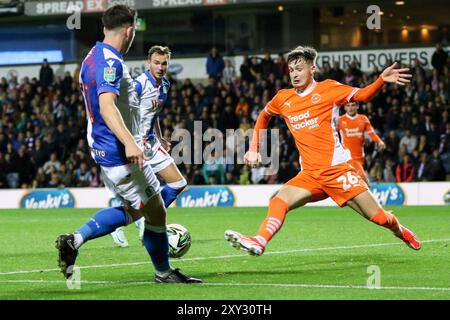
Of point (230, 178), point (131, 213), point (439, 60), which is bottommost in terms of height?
point (230, 178)

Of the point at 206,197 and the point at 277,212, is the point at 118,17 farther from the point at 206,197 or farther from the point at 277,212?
the point at 206,197

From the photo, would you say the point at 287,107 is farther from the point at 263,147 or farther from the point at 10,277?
the point at 263,147

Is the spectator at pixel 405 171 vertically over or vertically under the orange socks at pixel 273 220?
under

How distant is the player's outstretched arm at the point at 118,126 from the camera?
7.74 metres

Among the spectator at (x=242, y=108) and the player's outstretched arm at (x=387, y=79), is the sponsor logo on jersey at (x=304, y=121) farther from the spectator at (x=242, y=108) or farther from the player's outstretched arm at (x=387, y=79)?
the spectator at (x=242, y=108)

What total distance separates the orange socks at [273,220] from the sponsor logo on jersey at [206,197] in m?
15.7

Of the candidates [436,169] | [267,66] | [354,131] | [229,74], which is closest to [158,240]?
[354,131]

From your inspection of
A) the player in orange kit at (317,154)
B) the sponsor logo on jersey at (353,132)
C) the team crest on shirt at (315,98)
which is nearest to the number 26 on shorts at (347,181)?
the player in orange kit at (317,154)

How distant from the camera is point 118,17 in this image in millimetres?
8180

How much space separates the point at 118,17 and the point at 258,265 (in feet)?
11.4

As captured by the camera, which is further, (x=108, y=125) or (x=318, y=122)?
(x=318, y=122)

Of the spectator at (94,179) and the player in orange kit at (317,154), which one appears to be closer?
the player in orange kit at (317,154)

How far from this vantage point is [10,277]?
964 cm
